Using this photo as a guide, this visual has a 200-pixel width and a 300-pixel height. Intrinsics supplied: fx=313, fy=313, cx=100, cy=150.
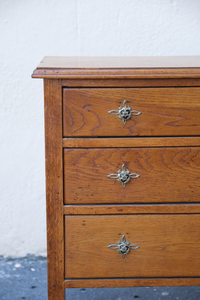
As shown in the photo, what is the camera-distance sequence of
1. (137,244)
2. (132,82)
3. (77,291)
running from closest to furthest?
(132,82) < (137,244) < (77,291)

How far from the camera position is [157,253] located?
3.76 feet

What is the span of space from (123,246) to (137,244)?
2.1 inches

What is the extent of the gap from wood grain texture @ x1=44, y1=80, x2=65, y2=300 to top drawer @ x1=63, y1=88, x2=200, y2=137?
A: 3 cm

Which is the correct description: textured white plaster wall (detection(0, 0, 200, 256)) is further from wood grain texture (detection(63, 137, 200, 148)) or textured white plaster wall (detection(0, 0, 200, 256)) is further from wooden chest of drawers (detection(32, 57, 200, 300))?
wood grain texture (detection(63, 137, 200, 148))

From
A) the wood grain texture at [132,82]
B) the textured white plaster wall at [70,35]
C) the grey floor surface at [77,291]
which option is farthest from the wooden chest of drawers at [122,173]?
the textured white plaster wall at [70,35]

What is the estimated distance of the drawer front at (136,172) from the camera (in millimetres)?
1076

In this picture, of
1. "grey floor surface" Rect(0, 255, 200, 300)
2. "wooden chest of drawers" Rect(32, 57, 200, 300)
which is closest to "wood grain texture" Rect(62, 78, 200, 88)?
"wooden chest of drawers" Rect(32, 57, 200, 300)

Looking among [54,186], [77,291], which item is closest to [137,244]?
[54,186]

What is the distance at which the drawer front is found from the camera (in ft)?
3.53

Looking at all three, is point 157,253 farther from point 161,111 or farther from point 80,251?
point 161,111

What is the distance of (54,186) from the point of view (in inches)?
43.0

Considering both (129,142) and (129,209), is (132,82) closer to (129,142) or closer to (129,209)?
(129,142)

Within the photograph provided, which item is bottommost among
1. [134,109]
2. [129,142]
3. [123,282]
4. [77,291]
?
[77,291]

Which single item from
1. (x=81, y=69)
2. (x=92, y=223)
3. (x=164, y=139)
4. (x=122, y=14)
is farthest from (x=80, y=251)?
(x=122, y=14)
